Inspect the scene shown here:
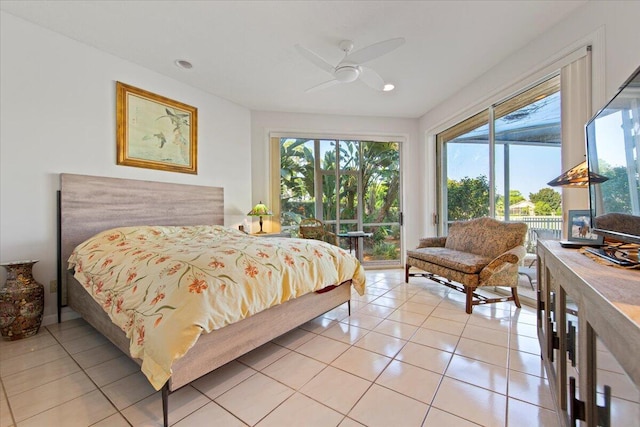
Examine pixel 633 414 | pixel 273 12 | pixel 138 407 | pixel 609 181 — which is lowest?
pixel 138 407

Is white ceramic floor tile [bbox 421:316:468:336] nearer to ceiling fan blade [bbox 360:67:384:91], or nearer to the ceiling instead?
ceiling fan blade [bbox 360:67:384:91]

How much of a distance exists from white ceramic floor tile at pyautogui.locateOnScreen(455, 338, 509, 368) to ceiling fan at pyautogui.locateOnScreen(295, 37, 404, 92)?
2293 millimetres

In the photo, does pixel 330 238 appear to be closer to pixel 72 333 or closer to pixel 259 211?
pixel 259 211

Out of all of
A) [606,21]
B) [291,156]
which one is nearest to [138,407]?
[291,156]

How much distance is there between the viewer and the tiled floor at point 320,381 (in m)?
1.29

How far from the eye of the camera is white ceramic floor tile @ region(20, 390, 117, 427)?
126cm

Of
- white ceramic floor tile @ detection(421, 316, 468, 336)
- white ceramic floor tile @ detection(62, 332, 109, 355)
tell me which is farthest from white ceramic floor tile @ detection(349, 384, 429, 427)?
white ceramic floor tile @ detection(62, 332, 109, 355)

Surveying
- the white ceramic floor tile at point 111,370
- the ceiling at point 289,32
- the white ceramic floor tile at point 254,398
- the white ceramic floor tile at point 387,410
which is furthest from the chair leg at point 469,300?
the white ceramic floor tile at point 111,370

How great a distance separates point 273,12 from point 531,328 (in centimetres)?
342

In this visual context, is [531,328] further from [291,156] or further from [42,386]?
[291,156]

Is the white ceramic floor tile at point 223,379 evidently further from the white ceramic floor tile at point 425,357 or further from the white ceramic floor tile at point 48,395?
the white ceramic floor tile at point 425,357

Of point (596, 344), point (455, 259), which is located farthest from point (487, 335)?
point (596, 344)

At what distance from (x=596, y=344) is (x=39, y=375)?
2752 mm

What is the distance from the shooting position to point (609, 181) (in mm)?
1287
